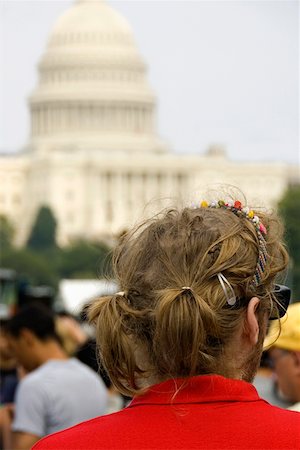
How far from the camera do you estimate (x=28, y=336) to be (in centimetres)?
777

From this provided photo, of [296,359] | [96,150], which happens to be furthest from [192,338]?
[96,150]

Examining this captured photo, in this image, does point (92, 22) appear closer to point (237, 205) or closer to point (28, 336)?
point (28, 336)

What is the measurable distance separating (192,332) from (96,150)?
16976 cm

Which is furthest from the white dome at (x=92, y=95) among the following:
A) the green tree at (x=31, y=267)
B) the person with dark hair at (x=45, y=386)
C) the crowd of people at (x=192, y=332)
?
the crowd of people at (x=192, y=332)

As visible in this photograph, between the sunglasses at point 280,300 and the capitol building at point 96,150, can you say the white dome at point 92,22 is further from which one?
the sunglasses at point 280,300

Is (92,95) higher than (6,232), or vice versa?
(92,95)

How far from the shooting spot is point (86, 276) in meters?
118

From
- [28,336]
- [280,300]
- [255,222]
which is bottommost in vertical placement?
[28,336]

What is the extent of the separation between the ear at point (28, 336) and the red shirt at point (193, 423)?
4.25 metres

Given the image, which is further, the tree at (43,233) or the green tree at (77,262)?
the tree at (43,233)

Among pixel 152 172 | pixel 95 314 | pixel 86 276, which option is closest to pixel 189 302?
pixel 95 314

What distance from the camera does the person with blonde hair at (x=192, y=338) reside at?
11.1ft

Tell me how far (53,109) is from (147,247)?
171 m

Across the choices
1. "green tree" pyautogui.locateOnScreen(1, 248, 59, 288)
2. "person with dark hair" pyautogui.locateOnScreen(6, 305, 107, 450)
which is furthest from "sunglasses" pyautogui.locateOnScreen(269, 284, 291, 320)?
"green tree" pyautogui.locateOnScreen(1, 248, 59, 288)
